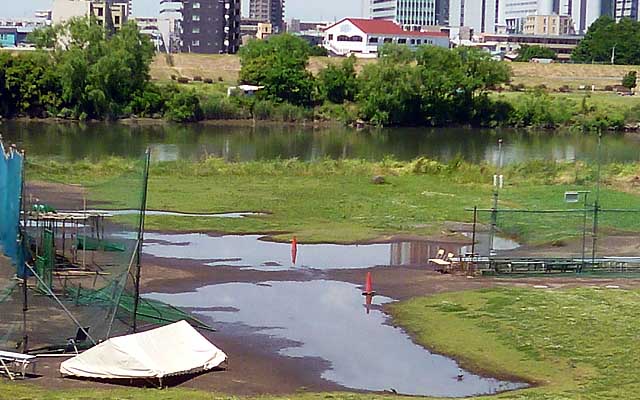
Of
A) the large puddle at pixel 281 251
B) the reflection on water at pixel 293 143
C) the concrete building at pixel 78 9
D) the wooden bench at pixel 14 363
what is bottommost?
the reflection on water at pixel 293 143

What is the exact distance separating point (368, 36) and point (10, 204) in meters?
166

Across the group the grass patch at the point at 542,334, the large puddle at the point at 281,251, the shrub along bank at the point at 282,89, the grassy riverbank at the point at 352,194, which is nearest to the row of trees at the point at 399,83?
the shrub along bank at the point at 282,89

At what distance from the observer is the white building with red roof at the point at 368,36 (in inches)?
7131

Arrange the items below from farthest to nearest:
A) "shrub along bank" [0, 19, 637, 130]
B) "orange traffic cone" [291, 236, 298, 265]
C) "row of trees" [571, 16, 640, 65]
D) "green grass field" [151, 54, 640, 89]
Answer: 1. "row of trees" [571, 16, 640, 65]
2. "green grass field" [151, 54, 640, 89]
3. "shrub along bank" [0, 19, 637, 130]
4. "orange traffic cone" [291, 236, 298, 265]

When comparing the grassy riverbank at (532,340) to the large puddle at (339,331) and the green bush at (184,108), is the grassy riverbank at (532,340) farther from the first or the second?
the green bush at (184,108)

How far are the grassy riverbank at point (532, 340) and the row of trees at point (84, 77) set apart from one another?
239ft

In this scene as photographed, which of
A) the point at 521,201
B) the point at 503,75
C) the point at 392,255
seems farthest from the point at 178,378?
the point at 503,75

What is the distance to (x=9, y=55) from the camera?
10069cm

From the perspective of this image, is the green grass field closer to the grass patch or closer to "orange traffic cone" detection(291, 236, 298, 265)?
"orange traffic cone" detection(291, 236, 298, 265)

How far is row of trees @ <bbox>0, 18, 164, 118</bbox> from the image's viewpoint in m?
97.1

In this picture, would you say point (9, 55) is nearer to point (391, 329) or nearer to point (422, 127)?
point (422, 127)

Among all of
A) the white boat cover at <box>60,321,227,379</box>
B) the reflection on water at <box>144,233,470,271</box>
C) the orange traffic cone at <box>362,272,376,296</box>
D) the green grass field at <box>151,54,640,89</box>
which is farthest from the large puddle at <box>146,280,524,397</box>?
the green grass field at <box>151,54,640,89</box>

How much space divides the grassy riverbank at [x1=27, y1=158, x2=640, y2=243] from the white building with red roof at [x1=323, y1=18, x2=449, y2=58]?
411 ft

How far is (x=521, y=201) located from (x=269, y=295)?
1964 cm
